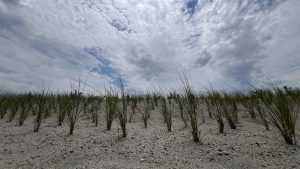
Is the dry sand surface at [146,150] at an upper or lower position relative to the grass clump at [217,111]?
lower

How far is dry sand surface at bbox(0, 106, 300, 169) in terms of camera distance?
2207 mm

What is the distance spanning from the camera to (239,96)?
244 inches

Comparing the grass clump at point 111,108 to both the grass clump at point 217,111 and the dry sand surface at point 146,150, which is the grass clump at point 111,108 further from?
the grass clump at point 217,111

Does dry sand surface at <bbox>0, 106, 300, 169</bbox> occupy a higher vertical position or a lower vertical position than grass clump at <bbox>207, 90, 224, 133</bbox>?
lower

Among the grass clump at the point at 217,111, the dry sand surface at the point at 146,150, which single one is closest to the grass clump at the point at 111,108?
the dry sand surface at the point at 146,150

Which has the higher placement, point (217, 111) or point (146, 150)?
point (217, 111)

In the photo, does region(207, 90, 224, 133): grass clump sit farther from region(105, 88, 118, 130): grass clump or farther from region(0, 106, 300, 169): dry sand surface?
region(105, 88, 118, 130): grass clump

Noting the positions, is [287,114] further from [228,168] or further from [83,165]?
[83,165]

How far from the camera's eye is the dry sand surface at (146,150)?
2207 mm

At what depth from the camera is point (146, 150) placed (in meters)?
2.55

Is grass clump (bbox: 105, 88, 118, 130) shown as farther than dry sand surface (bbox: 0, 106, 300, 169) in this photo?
Yes

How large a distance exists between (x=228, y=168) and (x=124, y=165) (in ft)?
3.36

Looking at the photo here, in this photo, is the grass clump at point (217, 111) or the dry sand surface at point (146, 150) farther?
the grass clump at point (217, 111)

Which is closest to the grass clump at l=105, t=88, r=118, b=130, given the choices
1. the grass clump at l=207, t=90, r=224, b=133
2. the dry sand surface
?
the dry sand surface
